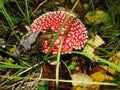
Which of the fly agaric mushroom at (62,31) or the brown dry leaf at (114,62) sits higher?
the fly agaric mushroom at (62,31)

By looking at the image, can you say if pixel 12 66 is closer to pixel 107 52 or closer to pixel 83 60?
pixel 83 60

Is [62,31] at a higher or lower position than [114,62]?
higher

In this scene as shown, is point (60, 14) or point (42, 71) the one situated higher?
point (60, 14)

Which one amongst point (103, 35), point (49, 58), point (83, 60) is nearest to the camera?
point (49, 58)

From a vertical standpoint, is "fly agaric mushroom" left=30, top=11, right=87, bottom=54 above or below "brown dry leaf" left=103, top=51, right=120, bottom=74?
above

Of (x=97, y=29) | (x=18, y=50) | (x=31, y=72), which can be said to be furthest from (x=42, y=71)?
(x=97, y=29)

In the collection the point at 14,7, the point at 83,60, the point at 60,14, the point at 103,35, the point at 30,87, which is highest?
the point at 14,7

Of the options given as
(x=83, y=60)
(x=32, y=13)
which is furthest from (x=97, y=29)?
(x=32, y=13)

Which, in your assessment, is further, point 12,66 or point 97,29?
point 97,29

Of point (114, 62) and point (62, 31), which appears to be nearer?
point (62, 31)

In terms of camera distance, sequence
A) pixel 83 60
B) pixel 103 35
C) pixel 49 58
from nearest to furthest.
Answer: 1. pixel 49 58
2. pixel 83 60
3. pixel 103 35
